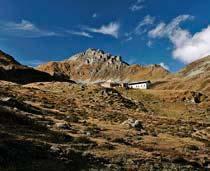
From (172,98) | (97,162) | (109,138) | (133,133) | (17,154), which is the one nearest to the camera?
(17,154)

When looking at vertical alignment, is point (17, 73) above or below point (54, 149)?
above

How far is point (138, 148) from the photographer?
128ft

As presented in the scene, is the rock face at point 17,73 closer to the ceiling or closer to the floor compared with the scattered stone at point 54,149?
closer to the ceiling

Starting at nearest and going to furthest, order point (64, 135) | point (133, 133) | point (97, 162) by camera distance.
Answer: point (97, 162) → point (64, 135) → point (133, 133)

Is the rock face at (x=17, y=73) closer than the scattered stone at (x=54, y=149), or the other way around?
the scattered stone at (x=54, y=149)

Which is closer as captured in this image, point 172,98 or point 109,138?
point 109,138

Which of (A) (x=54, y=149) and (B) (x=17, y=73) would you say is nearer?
(A) (x=54, y=149)

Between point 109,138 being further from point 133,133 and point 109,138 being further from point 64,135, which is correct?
point 133,133

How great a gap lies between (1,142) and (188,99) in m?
142

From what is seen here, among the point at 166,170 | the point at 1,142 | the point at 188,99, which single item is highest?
the point at 188,99

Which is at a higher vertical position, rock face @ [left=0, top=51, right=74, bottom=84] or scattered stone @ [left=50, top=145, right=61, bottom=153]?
rock face @ [left=0, top=51, right=74, bottom=84]

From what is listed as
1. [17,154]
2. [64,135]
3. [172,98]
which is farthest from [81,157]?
[172,98]

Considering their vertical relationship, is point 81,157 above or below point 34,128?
below

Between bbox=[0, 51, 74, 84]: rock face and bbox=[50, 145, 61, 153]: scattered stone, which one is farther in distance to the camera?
bbox=[0, 51, 74, 84]: rock face
